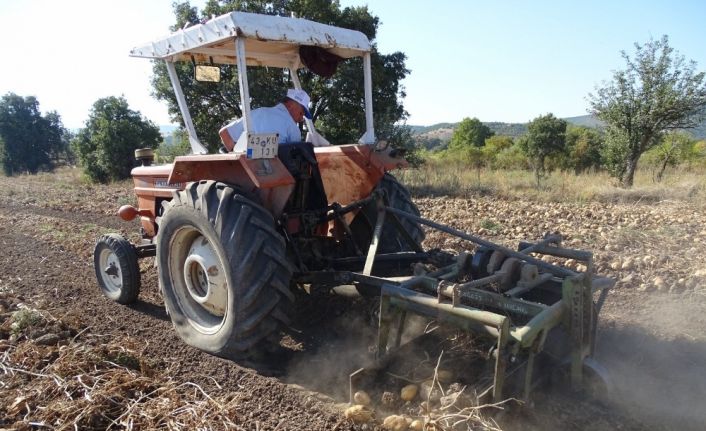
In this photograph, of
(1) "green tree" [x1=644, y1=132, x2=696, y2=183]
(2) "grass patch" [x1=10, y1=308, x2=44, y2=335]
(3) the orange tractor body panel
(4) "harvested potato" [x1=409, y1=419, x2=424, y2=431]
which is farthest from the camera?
(1) "green tree" [x1=644, y1=132, x2=696, y2=183]

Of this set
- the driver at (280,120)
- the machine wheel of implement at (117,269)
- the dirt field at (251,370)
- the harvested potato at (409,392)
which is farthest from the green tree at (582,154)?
the harvested potato at (409,392)

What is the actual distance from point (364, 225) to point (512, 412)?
2.14 m

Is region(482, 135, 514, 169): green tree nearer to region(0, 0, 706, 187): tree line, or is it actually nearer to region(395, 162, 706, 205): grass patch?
region(0, 0, 706, 187): tree line

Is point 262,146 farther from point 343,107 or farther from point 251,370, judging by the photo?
point 343,107

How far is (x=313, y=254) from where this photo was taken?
13.7ft

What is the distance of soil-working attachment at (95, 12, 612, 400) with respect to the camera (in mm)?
2914

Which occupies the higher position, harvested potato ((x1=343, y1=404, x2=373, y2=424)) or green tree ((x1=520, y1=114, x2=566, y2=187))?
green tree ((x1=520, y1=114, x2=566, y2=187))

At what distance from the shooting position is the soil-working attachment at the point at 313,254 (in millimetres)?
2914

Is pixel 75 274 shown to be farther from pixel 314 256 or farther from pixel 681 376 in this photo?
pixel 681 376

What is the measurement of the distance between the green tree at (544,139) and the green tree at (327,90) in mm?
16328

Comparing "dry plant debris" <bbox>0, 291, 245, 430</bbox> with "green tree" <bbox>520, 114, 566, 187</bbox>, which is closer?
"dry plant debris" <bbox>0, 291, 245, 430</bbox>

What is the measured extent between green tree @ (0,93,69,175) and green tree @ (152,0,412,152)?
28.1m

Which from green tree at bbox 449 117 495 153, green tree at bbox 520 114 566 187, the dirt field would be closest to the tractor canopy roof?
the dirt field

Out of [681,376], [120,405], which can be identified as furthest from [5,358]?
[681,376]
